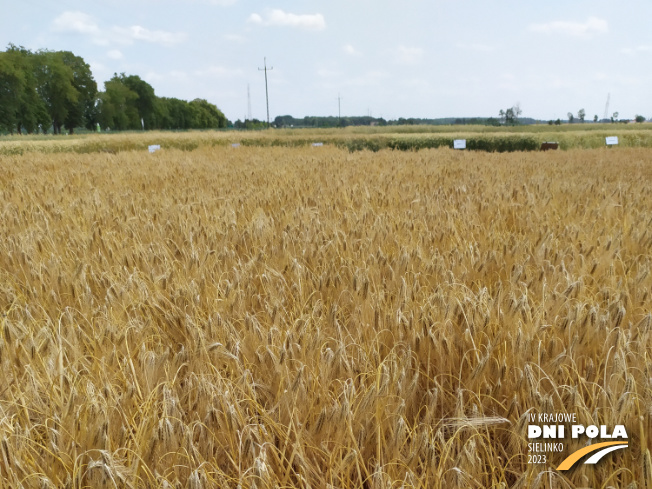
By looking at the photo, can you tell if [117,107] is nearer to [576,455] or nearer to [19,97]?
[19,97]

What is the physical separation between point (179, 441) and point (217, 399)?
130 mm

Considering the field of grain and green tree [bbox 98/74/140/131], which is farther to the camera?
green tree [bbox 98/74/140/131]

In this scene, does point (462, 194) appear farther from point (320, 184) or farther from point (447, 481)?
point (447, 481)

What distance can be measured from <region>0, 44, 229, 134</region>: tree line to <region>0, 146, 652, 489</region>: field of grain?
57.9m

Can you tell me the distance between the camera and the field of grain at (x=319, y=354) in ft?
2.79

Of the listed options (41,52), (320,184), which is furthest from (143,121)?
(320,184)

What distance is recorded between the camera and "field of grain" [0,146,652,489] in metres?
0.85

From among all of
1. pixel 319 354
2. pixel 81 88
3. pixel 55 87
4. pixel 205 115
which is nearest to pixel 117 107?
pixel 81 88

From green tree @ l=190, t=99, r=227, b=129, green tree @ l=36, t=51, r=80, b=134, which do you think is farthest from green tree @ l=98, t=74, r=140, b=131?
green tree @ l=190, t=99, r=227, b=129

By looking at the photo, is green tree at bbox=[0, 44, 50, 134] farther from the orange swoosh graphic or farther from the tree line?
the orange swoosh graphic

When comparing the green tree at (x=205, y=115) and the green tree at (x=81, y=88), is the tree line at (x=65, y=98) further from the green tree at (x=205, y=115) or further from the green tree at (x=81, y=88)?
the green tree at (x=205, y=115)

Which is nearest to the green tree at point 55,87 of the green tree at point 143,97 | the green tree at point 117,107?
the green tree at point 117,107

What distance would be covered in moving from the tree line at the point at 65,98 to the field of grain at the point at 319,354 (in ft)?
190

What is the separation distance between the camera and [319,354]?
1219 mm
